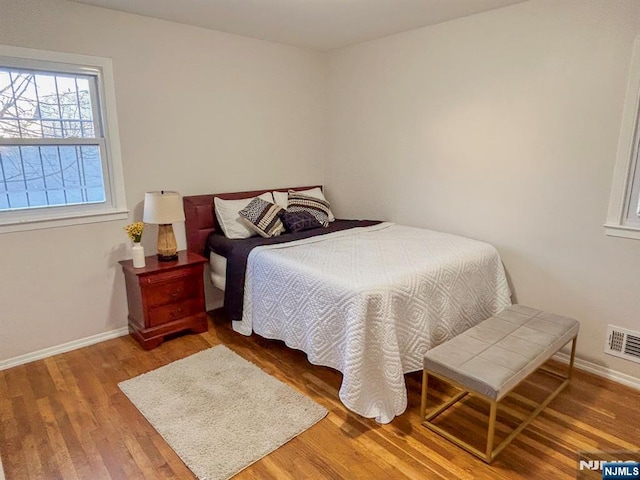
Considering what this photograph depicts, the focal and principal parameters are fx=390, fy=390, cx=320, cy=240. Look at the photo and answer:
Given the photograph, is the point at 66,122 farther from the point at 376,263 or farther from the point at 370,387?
the point at 370,387

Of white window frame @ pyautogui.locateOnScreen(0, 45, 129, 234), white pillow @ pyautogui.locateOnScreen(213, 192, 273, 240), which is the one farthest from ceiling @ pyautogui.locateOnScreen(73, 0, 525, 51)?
white pillow @ pyautogui.locateOnScreen(213, 192, 273, 240)

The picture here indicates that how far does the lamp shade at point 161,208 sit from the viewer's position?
110 inches

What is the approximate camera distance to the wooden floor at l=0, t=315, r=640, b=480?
175 cm

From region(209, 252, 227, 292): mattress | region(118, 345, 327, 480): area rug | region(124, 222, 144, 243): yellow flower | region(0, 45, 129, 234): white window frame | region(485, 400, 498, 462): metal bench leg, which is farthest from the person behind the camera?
region(209, 252, 227, 292): mattress

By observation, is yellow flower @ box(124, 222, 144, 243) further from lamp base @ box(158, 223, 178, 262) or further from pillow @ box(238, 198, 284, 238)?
pillow @ box(238, 198, 284, 238)

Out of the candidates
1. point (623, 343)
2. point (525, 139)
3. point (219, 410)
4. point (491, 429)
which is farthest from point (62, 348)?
point (623, 343)

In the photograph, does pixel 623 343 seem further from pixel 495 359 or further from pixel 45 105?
pixel 45 105

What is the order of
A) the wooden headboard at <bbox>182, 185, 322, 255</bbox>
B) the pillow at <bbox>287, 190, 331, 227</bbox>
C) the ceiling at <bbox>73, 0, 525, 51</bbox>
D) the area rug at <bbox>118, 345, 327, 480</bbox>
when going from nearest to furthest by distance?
the area rug at <bbox>118, 345, 327, 480</bbox> → the ceiling at <bbox>73, 0, 525, 51</bbox> → the wooden headboard at <bbox>182, 185, 322, 255</bbox> → the pillow at <bbox>287, 190, 331, 227</bbox>

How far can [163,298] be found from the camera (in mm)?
2855

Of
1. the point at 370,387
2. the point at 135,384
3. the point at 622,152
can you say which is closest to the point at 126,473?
the point at 135,384

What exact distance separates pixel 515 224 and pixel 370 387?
1.64m

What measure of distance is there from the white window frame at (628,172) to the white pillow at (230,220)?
97.5 inches

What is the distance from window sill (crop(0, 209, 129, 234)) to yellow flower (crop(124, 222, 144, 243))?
19cm

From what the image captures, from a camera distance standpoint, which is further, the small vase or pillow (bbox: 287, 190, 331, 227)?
A: pillow (bbox: 287, 190, 331, 227)
